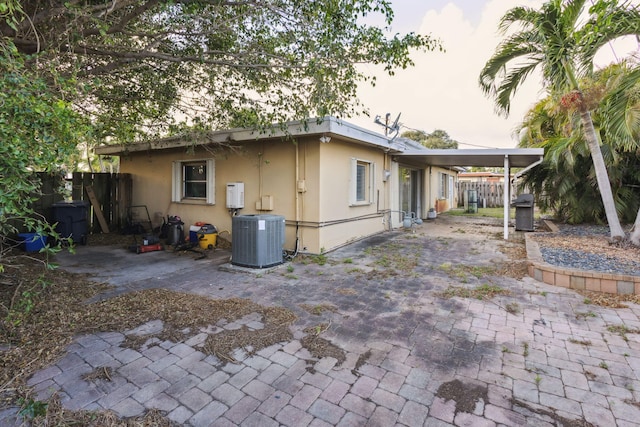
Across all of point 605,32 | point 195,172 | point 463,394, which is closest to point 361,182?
point 195,172

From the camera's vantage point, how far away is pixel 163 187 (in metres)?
8.88

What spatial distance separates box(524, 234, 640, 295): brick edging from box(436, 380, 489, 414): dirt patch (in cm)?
298

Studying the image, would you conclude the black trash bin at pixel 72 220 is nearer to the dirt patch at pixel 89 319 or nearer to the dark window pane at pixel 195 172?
the dark window pane at pixel 195 172

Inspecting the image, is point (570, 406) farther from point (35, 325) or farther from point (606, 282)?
point (35, 325)

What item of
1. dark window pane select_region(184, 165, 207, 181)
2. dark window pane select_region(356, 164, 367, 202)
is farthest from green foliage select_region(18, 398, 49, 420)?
dark window pane select_region(356, 164, 367, 202)

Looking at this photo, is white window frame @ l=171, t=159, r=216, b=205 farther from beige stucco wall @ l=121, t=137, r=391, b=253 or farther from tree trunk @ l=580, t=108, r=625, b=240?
tree trunk @ l=580, t=108, r=625, b=240

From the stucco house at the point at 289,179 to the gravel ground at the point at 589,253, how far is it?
3.78 meters

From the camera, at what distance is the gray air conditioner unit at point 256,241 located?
5.28 m

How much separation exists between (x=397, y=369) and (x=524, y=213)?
8567 millimetres

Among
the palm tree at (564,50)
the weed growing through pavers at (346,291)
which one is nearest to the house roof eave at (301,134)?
the weed growing through pavers at (346,291)

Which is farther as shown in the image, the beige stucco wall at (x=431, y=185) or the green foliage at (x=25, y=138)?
the beige stucco wall at (x=431, y=185)

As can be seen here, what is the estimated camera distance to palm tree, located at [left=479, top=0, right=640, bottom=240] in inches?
214

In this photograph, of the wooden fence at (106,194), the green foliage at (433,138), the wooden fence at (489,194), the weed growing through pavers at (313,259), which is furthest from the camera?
the green foliage at (433,138)

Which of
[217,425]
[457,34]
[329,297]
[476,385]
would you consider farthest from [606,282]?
[457,34]
